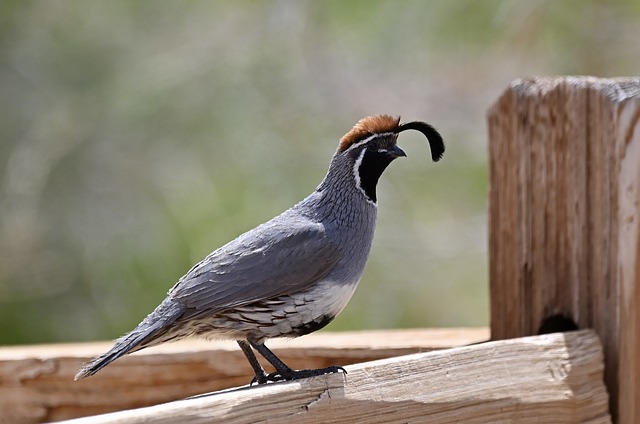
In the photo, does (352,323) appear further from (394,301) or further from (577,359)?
(577,359)

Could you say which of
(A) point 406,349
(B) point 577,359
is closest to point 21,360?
(A) point 406,349

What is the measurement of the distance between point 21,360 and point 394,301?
3.62m

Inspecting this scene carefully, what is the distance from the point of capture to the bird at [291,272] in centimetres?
203

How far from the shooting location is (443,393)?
78.0 inches

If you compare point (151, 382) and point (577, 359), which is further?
point (151, 382)

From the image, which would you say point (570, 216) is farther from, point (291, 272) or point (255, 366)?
point (255, 366)

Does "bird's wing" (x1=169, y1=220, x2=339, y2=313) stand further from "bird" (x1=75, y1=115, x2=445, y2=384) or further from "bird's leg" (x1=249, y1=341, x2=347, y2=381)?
"bird's leg" (x1=249, y1=341, x2=347, y2=381)

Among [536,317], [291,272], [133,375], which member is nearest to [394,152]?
[291,272]

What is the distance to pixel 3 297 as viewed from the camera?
5.64 metres

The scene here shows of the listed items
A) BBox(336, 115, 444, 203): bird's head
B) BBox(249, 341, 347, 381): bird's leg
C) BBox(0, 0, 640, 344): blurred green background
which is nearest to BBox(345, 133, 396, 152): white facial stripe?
BBox(336, 115, 444, 203): bird's head

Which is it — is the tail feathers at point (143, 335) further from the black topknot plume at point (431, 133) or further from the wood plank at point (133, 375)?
the black topknot plume at point (431, 133)

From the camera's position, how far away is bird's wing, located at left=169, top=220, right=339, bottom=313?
204 cm

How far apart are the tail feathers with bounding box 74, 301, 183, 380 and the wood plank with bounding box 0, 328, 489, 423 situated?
451 millimetres

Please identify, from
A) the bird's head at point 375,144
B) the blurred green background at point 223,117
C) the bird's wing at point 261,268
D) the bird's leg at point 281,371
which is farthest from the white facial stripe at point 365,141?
the blurred green background at point 223,117
